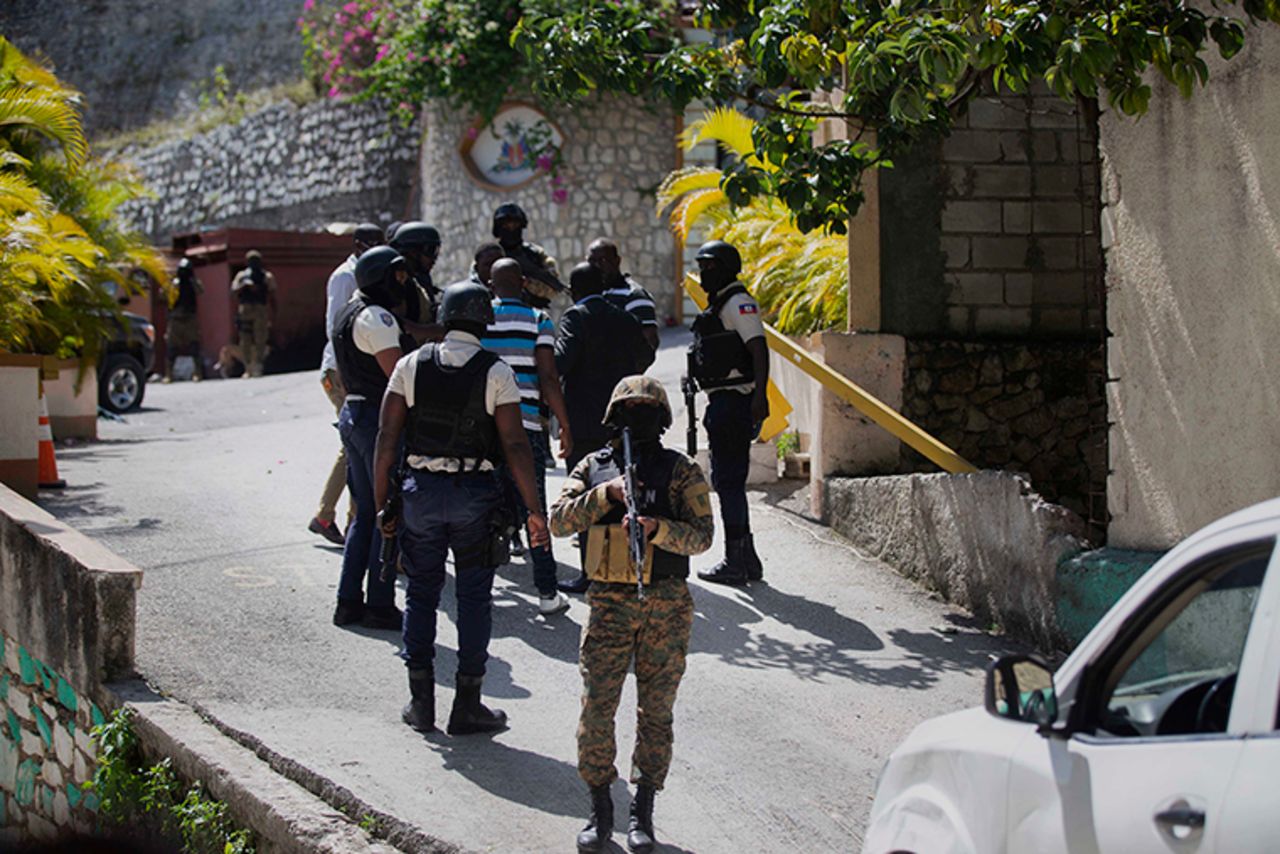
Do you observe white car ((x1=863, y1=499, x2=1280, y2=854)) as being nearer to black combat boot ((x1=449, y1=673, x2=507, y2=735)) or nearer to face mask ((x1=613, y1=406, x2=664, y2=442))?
face mask ((x1=613, y1=406, x2=664, y2=442))

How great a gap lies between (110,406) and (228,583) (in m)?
10.4

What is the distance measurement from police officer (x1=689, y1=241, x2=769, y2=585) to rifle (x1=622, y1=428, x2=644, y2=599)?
10.3 feet

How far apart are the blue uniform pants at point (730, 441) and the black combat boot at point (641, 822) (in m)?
3.41

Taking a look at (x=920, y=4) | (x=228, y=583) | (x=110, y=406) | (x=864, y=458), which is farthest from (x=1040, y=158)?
(x=110, y=406)

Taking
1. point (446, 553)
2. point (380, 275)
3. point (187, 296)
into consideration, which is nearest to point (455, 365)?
point (446, 553)

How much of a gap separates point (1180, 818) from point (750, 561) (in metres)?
6.02

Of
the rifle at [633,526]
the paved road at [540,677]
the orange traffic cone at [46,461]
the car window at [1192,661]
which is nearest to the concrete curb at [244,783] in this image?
the paved road at [540,677]

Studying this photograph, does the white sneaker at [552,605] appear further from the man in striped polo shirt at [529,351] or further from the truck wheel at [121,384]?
the truck wheel at [121,384]

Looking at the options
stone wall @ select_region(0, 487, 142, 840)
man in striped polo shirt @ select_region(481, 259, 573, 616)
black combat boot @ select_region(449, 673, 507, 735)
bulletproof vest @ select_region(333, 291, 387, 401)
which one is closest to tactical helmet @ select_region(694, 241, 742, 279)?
man in striped polo shirt @ select_region(481, 259, 573, 616)

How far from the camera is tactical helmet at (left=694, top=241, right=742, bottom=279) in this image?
8477 mm

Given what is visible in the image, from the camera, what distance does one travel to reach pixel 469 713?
6348 mm

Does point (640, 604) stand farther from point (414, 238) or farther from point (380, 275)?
point (414, 238)

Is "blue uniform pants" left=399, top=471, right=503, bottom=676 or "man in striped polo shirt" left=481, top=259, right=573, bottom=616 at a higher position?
"man in striped polo shirt" left=481, top=259, right=573, bottom=616

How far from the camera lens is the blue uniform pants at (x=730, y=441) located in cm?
854
